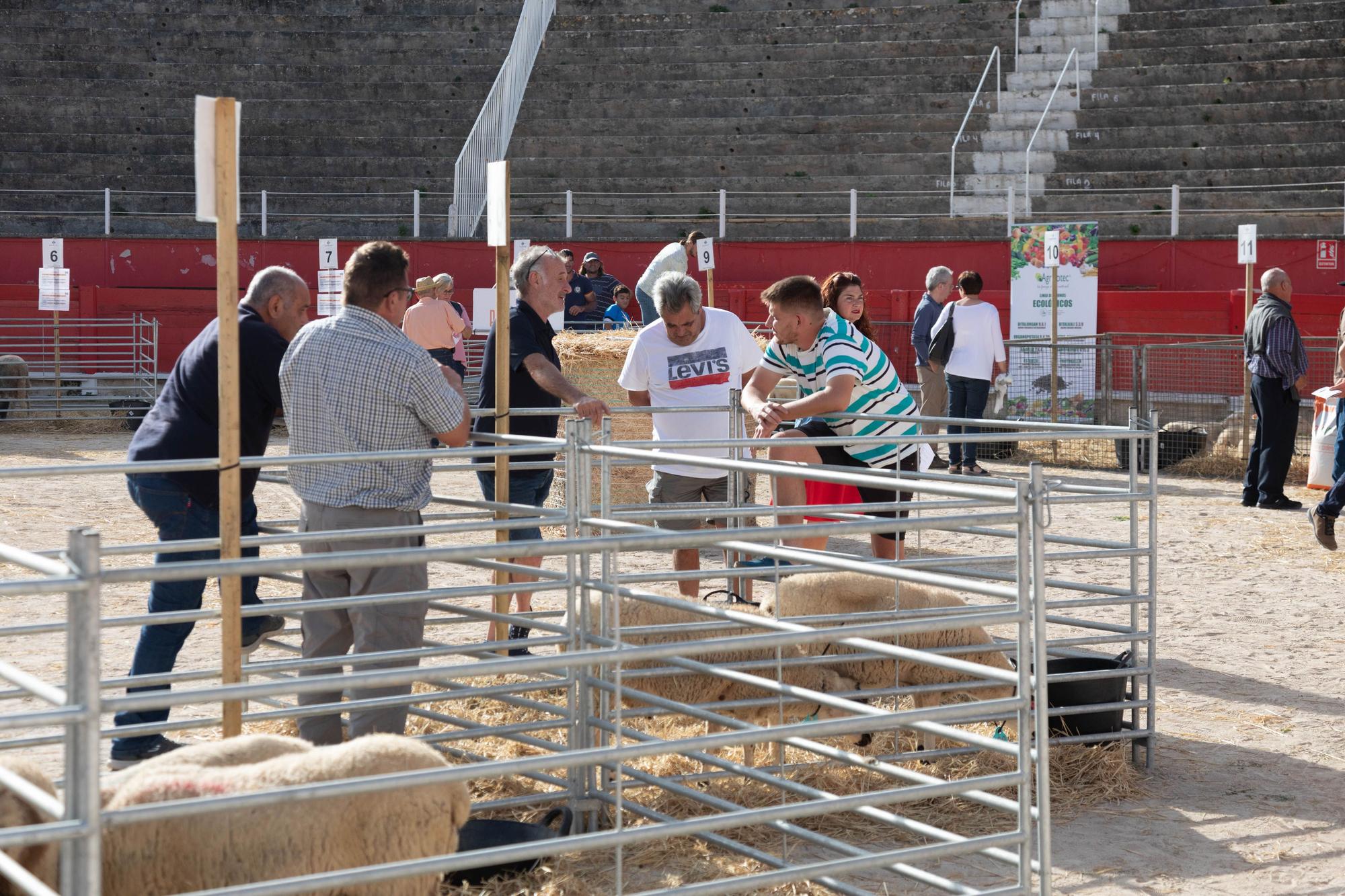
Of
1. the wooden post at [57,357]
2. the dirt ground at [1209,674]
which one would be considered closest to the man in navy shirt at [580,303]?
the dirt ground at [1209,674]

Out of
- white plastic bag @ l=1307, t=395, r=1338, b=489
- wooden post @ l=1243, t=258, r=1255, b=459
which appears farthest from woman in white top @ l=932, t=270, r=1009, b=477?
white plastic bag @ l=1307, t=395, r=1338, b=489

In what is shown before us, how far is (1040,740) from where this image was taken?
338cm

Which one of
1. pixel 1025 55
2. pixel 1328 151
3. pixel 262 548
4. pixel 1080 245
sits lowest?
pixel 262 548

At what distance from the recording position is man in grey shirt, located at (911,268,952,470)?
43.9 feet

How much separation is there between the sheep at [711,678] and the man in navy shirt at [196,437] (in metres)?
1.41

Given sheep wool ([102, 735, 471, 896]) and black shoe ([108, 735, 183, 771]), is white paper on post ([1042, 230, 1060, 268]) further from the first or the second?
sheep wool ([102, 735, 471, 896])

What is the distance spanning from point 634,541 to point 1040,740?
1.07 meters

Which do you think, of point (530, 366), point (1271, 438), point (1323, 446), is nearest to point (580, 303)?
point (1271, 438)

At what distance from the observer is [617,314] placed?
14.4m

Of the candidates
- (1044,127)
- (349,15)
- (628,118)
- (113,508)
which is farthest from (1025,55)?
(113,508)

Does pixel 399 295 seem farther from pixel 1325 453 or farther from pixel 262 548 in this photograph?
pixel 1325 453

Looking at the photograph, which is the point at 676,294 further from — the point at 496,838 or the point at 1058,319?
the point at 1058,319

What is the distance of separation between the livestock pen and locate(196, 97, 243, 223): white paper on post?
0.82 metres

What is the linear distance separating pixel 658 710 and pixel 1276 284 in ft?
28.7
